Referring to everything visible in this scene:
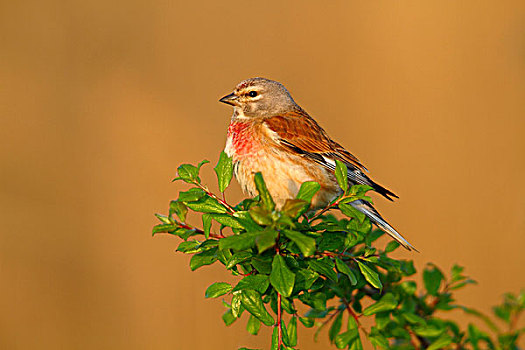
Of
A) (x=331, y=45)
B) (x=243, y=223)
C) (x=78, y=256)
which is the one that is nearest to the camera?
(x=243, y=223)

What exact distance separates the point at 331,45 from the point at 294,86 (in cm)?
81

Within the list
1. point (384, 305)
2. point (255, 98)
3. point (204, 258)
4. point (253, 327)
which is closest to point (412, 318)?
point (384, 305)

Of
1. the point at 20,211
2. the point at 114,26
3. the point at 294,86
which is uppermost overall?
the point at 114,26

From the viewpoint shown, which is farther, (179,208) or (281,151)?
(281,151)

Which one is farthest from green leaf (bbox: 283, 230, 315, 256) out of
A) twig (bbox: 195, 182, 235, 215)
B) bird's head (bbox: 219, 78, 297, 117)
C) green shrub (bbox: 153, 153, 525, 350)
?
bird's head (bbox: 219, 78, 297, 117)

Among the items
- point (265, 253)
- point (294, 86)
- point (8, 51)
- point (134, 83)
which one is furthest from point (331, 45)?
point (265, 253)

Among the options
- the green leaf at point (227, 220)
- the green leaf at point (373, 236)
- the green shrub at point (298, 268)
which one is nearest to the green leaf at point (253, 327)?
the green shrub at point (298, 268)

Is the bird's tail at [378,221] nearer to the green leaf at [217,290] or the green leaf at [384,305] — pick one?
the green leaf at [384,305]

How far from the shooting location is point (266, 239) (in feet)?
4.52

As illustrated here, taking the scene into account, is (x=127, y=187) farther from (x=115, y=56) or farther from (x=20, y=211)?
(x=115, y=56)

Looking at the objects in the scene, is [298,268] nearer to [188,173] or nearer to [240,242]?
[240,242]

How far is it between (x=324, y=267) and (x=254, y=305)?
0.26 m

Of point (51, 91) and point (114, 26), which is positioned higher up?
point (114, 26)

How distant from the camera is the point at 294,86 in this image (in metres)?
5.63
